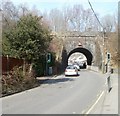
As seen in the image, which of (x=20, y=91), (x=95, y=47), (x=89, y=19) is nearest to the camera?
(x=20, y=91)

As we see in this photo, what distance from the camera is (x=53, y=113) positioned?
610 inches

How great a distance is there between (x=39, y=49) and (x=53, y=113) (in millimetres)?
20294

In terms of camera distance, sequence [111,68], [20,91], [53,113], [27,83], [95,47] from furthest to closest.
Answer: [95,47] < [111,68] < [27,83] < [20,91] < [53,113]

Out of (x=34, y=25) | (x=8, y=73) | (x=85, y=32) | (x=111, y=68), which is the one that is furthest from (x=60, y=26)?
(x=8, y=73)

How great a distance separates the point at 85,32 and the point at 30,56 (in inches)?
1917

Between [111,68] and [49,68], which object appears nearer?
[49,68]

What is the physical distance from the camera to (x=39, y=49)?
35.5 metres

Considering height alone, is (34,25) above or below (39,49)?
above

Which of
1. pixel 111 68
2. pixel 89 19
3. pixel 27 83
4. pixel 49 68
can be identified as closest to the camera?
pixel 27 83

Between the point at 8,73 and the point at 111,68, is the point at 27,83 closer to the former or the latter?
the point at 8,73

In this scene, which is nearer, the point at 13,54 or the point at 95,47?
the point at 13,54

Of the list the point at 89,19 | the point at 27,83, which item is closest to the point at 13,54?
the point at 27,83

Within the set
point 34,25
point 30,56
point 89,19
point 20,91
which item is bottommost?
point 20,91

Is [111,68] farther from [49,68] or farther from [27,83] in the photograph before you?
[27,83]
